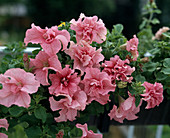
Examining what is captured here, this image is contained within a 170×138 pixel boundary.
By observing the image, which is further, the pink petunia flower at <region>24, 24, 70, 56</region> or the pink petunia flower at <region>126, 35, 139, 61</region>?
the pink petunia flower at <region>126, 35, 139, 61</region>

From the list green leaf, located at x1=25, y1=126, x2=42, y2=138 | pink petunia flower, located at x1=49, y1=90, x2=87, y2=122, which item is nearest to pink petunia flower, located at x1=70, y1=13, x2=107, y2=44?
pink petunia flower, located at x1=49, y1=90, x2=87, y2=122

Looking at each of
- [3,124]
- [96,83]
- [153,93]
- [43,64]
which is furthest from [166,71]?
[3,124]

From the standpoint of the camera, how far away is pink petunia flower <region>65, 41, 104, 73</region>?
71 centimetres

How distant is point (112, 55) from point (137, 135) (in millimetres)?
1837

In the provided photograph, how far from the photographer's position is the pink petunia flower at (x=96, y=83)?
695mm

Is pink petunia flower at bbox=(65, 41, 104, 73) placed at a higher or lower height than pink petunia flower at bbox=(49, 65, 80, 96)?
higher

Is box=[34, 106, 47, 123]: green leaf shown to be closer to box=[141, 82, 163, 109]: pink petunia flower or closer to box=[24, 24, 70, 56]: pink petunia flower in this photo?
box=[24, 24, 70, 56]: pink petunia flower

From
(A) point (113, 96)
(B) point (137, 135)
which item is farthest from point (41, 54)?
(B) point (137, 135)

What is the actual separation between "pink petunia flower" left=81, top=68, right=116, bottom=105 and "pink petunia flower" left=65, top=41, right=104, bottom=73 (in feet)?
0.09

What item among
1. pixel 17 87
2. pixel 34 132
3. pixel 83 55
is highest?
pixel 83 55

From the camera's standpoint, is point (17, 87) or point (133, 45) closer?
point (17, 87)

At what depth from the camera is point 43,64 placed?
71 centimetres

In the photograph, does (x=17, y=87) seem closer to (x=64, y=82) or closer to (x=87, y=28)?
(x=64, y=82)

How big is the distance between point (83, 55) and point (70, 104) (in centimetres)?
15
